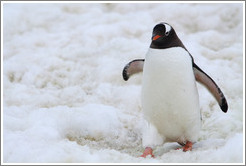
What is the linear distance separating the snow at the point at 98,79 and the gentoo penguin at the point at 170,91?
0.12 meters

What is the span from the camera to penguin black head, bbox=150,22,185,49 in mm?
2162

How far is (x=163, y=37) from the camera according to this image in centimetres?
217

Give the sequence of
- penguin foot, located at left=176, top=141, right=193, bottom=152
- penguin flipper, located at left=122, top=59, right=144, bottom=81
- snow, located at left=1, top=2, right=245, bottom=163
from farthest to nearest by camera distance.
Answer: penguin flipper, located at left=122, top=59, right=144, bottom=81, penguin foot, located at left=176, top=141, right=193, bottom=152, snow, located at left=1, top=2, right=245, bottom=163

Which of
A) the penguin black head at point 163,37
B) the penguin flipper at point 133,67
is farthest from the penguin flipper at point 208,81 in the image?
the penguin flipper at point 133,67

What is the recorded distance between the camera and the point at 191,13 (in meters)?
4.89

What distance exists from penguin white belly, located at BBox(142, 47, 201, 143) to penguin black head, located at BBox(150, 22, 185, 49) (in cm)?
3

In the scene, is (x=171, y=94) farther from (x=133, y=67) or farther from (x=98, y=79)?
(x=98, y=79)

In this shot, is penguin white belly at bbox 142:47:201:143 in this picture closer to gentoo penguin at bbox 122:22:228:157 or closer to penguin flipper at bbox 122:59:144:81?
gentoo penguin at bbox 122:22:228:157

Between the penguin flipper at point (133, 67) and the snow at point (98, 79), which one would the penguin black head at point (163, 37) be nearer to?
the penguin flipper at point (133, 67)

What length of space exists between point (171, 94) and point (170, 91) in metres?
0.02

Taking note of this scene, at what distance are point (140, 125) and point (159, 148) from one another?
0.42 meters

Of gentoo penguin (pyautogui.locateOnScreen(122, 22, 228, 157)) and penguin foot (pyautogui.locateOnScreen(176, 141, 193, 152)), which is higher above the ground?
gentoo penguin (pyautogui.locateOnScreen(122, 22, 228, 157))

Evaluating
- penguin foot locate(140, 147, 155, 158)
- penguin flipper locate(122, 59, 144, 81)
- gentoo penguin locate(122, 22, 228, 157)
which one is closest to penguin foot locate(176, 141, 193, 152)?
gentoo penguin locate(122, 22, 228, 157)

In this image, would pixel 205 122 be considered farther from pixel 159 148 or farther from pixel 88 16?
pixel 88 16
